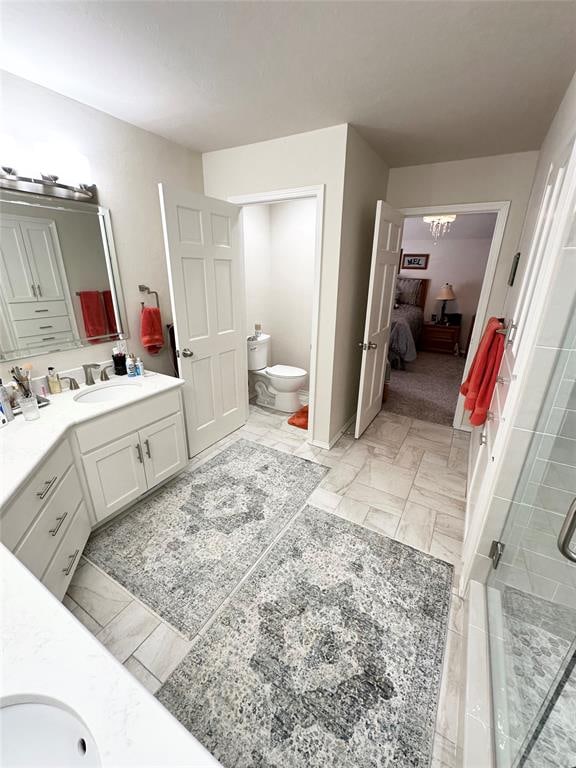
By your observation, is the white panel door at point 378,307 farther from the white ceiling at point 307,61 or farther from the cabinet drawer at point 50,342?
the cabinet drawer at point 50,342

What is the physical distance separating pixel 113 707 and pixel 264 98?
8.06 feet

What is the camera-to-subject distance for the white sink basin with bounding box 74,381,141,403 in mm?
1962

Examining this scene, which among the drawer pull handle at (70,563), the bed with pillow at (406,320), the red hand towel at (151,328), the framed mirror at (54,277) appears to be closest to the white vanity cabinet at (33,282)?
the framed mirror at (54,277)

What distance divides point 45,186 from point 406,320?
495 cm

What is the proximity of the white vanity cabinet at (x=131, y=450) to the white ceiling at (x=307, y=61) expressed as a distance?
66.5 inches

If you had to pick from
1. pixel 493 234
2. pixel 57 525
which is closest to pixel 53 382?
pixel 57 525

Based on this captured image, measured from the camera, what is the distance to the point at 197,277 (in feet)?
7.74

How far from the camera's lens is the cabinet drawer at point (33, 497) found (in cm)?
107

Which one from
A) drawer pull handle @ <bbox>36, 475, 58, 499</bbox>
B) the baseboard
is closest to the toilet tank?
the baseboard

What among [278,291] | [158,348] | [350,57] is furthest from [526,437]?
[278,291]

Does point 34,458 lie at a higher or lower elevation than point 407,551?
higher

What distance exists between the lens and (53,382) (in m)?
1.89

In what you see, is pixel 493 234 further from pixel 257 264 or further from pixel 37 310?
pixel 37 310

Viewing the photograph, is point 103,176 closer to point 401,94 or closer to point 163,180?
point 163,180
